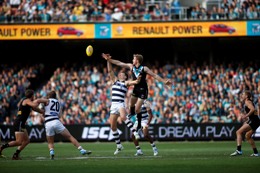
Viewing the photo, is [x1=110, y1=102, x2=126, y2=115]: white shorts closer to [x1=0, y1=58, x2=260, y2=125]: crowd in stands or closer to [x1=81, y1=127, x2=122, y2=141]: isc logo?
[x1=81, y1=127, x2=122, y2=141]: isc logo

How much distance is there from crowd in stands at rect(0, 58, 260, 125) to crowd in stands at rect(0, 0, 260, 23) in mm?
3624

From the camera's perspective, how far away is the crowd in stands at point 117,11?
40125 mm

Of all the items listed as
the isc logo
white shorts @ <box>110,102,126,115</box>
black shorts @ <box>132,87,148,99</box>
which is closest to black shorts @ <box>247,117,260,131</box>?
black shorts @ <box>132,87,148,99</box>

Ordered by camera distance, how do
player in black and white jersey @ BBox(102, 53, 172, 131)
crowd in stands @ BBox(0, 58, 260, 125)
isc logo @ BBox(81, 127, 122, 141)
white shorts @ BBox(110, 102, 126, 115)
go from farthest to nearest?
1. crowd in stands @ BBox(0, 58, 260, 125)
2. isc logo @ BBox(81, 127, 122, 141)
3. white shorts @ BBox(110, 102, 126, 115)
4. player in black and white jersey @ BBox(102, 53, 172, 131)

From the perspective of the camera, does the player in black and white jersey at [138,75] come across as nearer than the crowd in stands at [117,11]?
Yes

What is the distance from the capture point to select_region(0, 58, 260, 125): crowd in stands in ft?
121

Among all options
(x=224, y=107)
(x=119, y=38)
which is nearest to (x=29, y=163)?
(x=224, y=107)

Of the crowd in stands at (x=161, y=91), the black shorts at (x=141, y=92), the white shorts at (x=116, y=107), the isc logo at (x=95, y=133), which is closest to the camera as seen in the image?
the black shorts at (x=141, y=92)

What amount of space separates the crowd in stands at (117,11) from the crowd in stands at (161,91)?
11.9ft

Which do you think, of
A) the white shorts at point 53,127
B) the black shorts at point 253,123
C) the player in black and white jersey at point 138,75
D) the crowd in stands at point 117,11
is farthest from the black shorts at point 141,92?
the crowd in stands at point 117,11

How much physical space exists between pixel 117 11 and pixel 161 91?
21.8 ft

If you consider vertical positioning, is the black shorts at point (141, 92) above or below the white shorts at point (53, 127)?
above

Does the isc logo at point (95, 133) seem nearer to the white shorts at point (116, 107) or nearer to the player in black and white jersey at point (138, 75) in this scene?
the white shorts at point (116, 107)

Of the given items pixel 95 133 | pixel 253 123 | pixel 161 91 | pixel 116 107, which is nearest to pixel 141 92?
pixel 116 107
